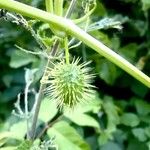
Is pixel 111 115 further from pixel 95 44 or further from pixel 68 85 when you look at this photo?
pixel 95 44

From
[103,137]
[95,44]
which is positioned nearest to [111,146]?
[103,137]

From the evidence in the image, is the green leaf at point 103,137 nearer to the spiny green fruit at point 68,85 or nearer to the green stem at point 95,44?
the spiny green fruit at point 68,85

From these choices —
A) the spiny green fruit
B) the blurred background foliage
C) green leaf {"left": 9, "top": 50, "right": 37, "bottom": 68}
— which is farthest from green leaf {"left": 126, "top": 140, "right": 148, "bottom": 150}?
the spiny green fruit

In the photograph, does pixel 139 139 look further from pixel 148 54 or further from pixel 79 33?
pixel 79 33

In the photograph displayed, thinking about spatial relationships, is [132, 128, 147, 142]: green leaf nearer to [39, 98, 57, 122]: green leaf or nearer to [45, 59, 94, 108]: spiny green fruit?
[39, 98, 57, 122]: green leaf

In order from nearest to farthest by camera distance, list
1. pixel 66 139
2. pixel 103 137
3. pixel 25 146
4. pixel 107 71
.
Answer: pixel 25 146, pixel 66 139, pixel 103 137, pixel 107 71

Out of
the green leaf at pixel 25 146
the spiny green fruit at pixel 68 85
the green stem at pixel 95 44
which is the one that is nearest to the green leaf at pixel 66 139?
the green leaf at pixel 25 146

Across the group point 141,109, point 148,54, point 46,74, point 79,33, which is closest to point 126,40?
point 148,54
